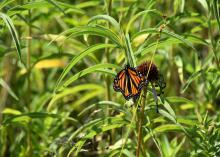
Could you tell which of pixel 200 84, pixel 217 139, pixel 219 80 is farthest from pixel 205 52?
pixel 217 139

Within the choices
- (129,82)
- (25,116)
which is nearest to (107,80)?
(25,116)

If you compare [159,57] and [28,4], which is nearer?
[28,4]

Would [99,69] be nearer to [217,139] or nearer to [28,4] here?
[28,4]

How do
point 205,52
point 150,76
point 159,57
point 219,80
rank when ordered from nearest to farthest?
point 150,76 → point 219,80 → point 159,57 → point 205,52

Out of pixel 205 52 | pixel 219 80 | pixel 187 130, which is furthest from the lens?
pixel 205 52

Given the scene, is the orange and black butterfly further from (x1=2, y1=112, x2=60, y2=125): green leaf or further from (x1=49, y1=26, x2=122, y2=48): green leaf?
(x1=2, y1=112, x2=60, y2=125): green leaf

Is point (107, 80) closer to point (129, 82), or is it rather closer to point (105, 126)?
point (105, 126)

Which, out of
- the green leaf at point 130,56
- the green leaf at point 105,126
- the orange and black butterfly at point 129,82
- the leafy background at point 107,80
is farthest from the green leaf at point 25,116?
the green leaf at point 130,56
